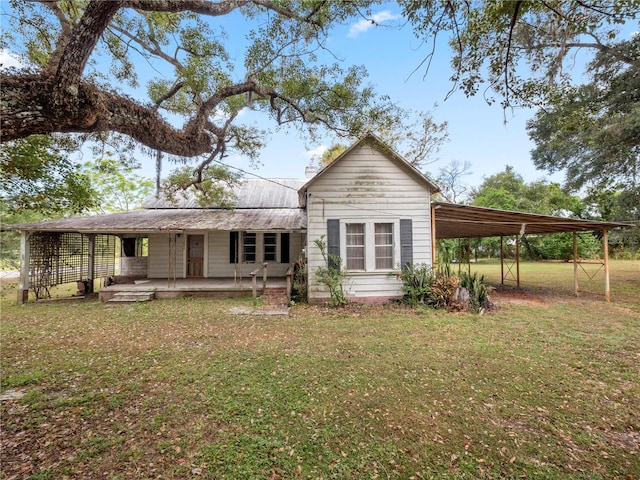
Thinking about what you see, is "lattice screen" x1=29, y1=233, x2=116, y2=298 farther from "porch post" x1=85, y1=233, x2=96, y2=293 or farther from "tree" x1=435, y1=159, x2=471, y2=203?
"tree" x1=435, y1=159, x2=471, y2=203

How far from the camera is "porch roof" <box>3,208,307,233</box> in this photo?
9695mm

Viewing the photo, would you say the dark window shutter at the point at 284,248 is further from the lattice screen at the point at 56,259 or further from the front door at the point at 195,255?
the lattice screen at the point at 56,259

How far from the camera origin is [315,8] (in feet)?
19.9

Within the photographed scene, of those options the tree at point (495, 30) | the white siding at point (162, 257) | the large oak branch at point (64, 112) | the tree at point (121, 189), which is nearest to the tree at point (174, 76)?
the large oak branch at point (64, 112)

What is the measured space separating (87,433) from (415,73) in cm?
508

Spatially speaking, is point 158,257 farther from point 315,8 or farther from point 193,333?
point 315,8

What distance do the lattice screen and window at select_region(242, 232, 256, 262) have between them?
7087 mm

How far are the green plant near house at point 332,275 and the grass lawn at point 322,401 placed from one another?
186cm

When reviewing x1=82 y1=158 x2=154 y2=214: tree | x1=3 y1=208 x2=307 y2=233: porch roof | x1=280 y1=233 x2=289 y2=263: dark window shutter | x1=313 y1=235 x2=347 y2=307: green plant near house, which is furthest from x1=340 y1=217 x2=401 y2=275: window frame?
x1=82 y1=158 x2=154 y2=214: tree

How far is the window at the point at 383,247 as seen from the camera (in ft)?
30.0

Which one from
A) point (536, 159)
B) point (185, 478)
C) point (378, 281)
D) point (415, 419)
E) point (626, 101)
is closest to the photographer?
point (185, 478)

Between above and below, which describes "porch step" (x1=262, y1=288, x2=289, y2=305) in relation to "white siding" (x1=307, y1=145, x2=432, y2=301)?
below

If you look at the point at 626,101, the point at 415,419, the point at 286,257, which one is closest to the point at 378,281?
the point at 286,257

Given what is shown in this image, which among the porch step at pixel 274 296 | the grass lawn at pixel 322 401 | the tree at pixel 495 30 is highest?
the tree at pixel 495 30
